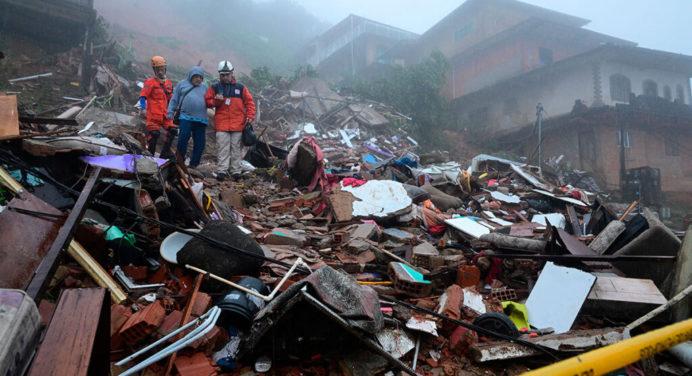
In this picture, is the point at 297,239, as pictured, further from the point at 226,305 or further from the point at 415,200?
the point at 415,200

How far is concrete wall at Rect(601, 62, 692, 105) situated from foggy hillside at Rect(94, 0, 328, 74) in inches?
956

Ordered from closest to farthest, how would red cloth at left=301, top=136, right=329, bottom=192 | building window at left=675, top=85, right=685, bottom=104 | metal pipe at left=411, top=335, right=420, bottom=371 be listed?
metal pipe at left=411, top=335, right=420, bottom=371 < red cloth at left=301, top=136, right=329, bottom=192 < building window at left=675, top=85, right=685, bottom=104

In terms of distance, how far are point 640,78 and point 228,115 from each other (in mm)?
22572

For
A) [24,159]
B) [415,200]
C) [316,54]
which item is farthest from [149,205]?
[316,54]

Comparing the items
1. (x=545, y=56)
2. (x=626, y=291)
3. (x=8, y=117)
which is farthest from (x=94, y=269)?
(x=545, y=56)

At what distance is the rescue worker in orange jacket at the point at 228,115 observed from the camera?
6340 millimetres

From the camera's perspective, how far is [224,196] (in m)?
5.34

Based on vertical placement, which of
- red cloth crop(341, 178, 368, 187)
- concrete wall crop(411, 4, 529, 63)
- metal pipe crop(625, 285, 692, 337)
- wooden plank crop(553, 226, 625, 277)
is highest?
concrete wall crop(411, 4, 529, 63)

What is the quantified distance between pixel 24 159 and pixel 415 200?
5.01 m

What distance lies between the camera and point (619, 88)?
18297 mm

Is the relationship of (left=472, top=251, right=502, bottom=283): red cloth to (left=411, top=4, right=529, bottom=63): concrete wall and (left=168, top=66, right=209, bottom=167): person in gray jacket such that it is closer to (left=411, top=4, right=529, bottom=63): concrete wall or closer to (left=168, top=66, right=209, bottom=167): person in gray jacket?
(left=168, top=66, right=209, bottom=167): person in gray jacket

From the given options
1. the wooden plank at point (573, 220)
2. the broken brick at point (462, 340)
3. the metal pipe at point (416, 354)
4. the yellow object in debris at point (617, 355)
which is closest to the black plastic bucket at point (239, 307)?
the metal pipe at point (416, 354)

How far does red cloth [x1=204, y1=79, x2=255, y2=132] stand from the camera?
6348 millimetres

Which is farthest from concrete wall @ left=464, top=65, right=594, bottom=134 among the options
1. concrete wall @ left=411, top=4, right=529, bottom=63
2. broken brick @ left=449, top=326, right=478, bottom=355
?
broken brick @ left=449, top=326, right=478, bottom=355
